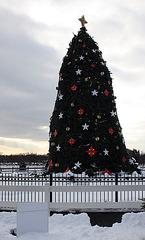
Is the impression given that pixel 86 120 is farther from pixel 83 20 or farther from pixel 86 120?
pixel 83 20

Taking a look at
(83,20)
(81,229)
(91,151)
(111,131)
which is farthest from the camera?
(83,20)

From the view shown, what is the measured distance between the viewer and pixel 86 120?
1814 cm

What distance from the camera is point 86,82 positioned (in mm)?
18859

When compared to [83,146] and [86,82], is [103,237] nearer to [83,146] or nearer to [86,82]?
[83,146]

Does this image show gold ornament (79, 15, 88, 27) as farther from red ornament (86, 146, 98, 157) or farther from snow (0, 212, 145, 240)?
snow (0, 212, 145, 240)

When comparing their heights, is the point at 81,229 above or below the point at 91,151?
below

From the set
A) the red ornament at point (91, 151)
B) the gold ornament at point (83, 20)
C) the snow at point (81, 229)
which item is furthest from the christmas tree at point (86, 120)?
the snow at point (81, 229)

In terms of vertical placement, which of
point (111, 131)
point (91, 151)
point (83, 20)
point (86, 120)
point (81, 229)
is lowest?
point (81, 229)

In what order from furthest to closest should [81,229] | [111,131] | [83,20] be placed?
[83,20], [111,131], [81,229]

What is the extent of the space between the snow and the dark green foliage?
8.10 m

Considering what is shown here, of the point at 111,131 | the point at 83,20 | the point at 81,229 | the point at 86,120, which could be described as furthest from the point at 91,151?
the point at 83,20

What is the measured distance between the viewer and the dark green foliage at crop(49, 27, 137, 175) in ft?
57.4

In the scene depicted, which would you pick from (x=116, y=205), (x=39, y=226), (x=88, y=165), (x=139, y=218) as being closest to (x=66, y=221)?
(x=39, y=226)

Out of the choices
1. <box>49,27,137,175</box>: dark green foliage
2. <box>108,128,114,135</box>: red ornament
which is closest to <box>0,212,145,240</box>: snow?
<box>49,27,137,175</box>: dark green foliage
